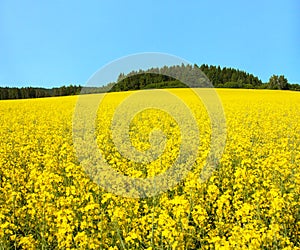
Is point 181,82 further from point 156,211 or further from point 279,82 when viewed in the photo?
point 156,211

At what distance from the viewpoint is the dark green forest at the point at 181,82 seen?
45.4 meters

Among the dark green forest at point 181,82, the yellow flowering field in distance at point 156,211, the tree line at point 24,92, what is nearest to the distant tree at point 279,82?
the dark green forest at point 181,82

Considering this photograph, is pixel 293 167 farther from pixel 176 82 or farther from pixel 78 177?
pixel 176 82

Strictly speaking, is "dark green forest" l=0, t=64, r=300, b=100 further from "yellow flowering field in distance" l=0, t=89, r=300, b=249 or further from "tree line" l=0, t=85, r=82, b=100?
"yellow flowering field in distance" l=0, t=89, r=300, b=249

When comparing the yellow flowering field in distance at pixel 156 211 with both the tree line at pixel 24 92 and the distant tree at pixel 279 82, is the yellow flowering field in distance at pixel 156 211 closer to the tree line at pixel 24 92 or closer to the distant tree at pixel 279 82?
the distant tree at pixel 279 82

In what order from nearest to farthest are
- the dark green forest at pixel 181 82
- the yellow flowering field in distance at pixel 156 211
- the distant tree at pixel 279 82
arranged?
the yellow flowering field in distance at pixel 156 211 → the dark green forest at pixel 181 82 → the distant tree at pixel 279 82

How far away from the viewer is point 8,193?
5320mm

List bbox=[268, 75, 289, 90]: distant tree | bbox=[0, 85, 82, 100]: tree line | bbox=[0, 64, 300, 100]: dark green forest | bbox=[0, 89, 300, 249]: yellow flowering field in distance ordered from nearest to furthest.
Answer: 1. bbox=[0, 89, 300, 249]: yellow flowering field in distance
2. bbox=[0, 64, 300, 100]: dark green forest
3. bbox=[268, 75, 289, 90]: distant tree
4. bbox=[0, 85, 82, 100]: tree line

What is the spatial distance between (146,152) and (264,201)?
147 inches

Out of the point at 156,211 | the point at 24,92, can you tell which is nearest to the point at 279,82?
the point at 24,92

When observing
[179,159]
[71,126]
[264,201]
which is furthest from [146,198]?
[71,126]

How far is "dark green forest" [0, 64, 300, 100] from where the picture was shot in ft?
149

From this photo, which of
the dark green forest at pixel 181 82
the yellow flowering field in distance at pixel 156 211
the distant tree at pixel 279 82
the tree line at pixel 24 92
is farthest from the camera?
the tree line at pixel 24 92

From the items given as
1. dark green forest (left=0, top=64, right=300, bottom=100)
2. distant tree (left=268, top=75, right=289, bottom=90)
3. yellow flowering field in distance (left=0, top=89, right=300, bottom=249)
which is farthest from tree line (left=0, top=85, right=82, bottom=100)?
yellow flowering field in distance (left=0, top=89, right=300, bottom=249)
